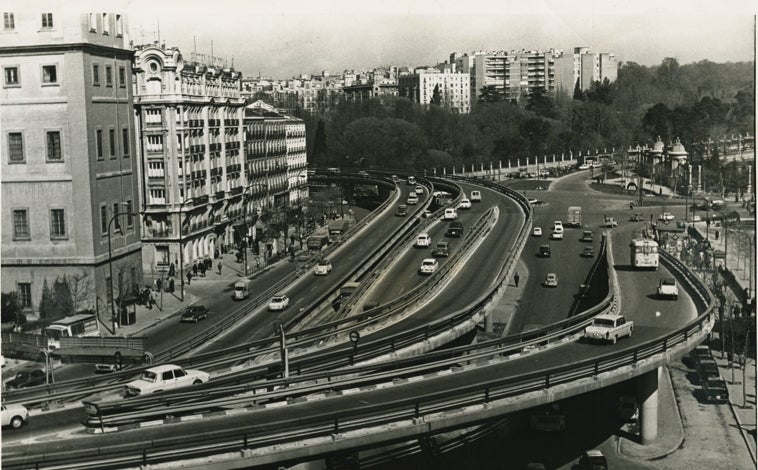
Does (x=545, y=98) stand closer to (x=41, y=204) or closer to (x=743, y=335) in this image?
(x=743, y=335)

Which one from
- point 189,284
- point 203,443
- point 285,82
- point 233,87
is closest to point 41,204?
point 189,284

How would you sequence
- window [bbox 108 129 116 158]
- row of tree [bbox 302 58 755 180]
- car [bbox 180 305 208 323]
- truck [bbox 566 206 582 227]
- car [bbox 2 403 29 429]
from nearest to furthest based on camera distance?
car [bbox 2 403 29 429] < window [bbox 108 129 116 158] < car [bbox 180 305 208 323] < truck [bbox 566 206 582 227] < row of tree [bbox 302 58 755 180]

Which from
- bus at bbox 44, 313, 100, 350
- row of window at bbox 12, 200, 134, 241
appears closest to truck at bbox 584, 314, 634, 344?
bus at bbox 44, 313, 100, 350

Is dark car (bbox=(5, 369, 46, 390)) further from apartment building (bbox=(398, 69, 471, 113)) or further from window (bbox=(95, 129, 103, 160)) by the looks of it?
apartment building (bbox=(398, 69, 471, 113))

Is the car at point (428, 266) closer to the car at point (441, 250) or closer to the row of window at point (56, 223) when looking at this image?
the car at point (441, 250)

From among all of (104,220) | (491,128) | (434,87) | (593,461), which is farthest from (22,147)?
(434,87)

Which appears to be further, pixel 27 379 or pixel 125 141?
pixel 125 141

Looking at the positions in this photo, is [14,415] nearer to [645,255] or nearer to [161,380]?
[161,380]
